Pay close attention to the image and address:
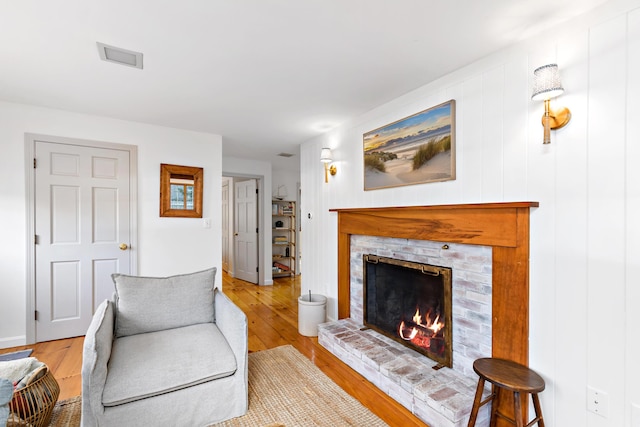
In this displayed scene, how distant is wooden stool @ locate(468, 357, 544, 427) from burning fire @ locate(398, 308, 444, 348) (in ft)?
1.72

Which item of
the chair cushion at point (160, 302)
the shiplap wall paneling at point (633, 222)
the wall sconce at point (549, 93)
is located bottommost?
the chair cushion at point (160, 302)

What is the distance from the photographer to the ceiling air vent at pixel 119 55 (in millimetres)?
1894

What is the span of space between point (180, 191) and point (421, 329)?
305cm

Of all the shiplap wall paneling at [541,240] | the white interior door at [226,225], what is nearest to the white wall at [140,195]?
the white interior door at [226,225]

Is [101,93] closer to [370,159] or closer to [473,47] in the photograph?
[370,159]

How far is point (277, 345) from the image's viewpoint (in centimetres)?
296

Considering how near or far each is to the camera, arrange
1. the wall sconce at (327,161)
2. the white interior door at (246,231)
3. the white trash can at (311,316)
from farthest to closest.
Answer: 1. the white interior door at (246,231)
2. the wall sconce at (327,161)
3. the white trash can at (311,316)

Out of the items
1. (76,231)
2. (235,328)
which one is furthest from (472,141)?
(76,231)

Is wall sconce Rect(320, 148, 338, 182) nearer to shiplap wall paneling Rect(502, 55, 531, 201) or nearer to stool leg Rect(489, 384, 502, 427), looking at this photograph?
shiplap wall paneling Rect(502, 55, 531, 201)

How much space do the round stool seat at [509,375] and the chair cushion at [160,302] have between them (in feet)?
6.37

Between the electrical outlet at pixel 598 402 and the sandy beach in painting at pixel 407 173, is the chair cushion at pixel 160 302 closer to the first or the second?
the sandy beach in painting at pixel 407 173

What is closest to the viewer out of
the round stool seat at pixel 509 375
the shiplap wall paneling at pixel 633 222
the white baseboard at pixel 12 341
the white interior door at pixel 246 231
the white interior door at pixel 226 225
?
the shiplap wall paneling at pixel 633 222

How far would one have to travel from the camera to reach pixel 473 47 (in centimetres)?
186

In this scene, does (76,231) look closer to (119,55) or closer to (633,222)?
(119,55)
